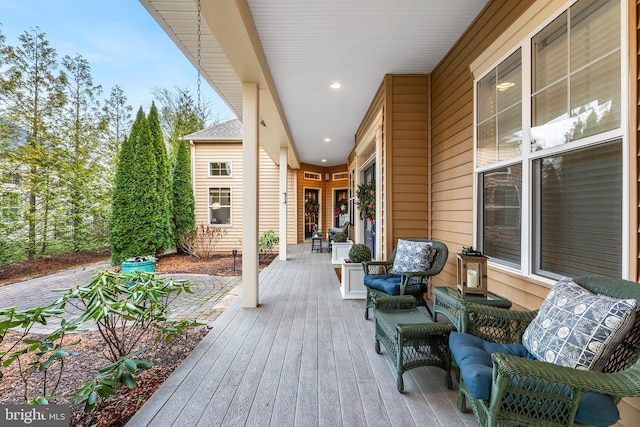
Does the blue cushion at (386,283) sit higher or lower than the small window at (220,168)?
lower

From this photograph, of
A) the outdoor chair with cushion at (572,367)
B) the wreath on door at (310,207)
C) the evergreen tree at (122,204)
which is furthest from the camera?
the wreath on door at (310,207)

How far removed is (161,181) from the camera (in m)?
7.06

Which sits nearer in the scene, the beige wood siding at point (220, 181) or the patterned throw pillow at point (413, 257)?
the patterned throw pillow at point (413, 257)

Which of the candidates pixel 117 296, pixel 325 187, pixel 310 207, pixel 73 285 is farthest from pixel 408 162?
pixel 325 187

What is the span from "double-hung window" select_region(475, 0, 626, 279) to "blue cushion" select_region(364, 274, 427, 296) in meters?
1.02

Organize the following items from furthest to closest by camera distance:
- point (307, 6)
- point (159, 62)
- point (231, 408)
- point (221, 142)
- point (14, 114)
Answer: point (159, 62), point (221, 142), point (14, 114), point (307, 6), point (231, 408)

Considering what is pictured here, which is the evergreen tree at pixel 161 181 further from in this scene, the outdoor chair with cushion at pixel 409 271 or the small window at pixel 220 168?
the outdoor chair with cushion at pixel 409 271

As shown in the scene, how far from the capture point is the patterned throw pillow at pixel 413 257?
3.09 metres

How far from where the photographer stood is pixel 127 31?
6.19 metres

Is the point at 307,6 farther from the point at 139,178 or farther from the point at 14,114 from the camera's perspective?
the point at 139,178

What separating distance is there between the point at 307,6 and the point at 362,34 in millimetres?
715

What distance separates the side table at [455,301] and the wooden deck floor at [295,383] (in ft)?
1.53

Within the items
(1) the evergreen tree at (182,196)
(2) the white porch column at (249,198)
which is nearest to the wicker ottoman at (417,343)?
(2) the white porch column at (249,198)

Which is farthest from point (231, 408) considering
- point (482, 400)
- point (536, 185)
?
point (536, 185)
